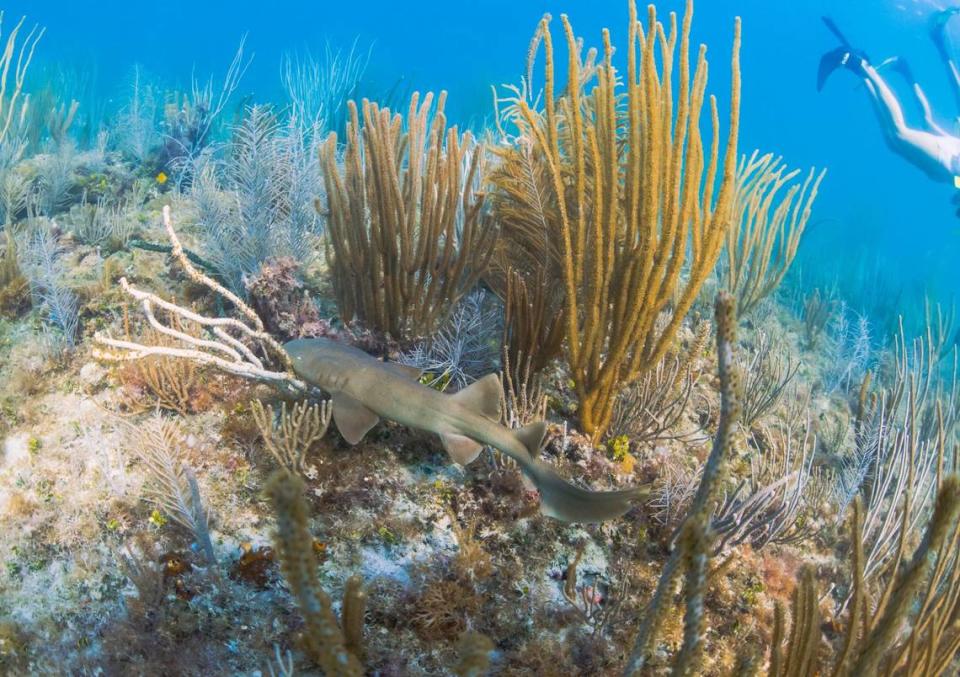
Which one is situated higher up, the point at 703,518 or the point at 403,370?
the point at 403,370

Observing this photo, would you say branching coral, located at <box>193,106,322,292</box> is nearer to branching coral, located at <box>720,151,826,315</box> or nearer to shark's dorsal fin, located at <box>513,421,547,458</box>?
shark's dorsal fin, located at <box>513,421,547,458</box>

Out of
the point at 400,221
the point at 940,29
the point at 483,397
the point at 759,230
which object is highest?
the point at 940,29

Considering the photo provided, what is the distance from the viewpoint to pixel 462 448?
2.87 m

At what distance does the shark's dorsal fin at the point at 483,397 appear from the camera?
Result: 2.82 metres

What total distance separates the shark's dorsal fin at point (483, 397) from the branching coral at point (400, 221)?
4.27 feet

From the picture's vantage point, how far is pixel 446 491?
3.19 meters

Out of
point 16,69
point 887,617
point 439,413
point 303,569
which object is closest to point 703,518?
point 887,617

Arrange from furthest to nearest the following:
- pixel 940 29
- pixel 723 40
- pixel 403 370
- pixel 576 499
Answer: pixel 723 40
pixel 940 29
pixel 403 370
pixel 576 499

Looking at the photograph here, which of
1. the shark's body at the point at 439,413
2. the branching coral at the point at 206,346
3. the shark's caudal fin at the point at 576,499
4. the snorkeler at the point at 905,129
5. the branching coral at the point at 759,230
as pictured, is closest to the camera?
the shark's caudal fin at the point at 576,499

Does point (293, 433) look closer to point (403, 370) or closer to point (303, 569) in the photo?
point (403, 370)

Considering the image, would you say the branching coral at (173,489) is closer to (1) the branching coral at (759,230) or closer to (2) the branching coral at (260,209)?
(2) the branching coral at (260,209)

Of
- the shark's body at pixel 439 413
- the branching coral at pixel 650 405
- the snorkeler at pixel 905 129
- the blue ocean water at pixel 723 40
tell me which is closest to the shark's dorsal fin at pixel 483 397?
the shark's body at pixel 439 413

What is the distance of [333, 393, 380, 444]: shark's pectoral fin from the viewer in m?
3.01

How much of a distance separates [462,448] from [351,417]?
0.67 m
